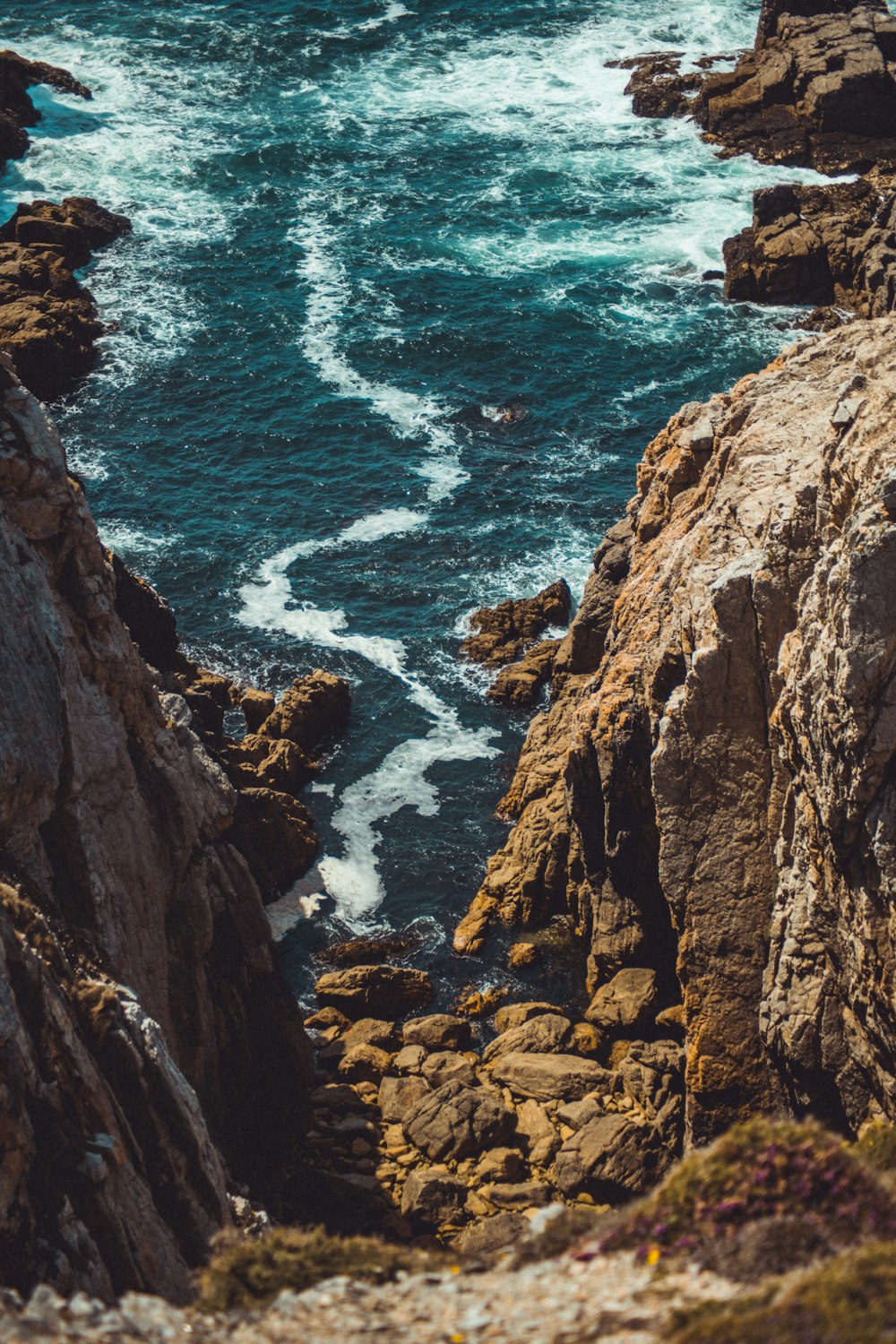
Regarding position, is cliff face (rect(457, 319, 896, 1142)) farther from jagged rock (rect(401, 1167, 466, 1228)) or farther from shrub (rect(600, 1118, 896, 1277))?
shrub (rect(600, 1118, 896, 1277))

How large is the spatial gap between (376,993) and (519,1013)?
447cm

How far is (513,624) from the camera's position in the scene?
57062mm

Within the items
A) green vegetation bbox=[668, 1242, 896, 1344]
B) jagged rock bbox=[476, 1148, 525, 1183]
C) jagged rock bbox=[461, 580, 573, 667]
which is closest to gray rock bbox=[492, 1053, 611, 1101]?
jagged rock bbox=[476, 1148, 525, 1183]

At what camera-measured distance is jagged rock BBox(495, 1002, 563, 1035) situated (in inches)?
1534

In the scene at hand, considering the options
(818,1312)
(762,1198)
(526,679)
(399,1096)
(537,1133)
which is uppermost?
(818,1312)

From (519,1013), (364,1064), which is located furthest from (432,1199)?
(519,1013)

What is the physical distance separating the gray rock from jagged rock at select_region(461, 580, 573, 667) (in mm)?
22431

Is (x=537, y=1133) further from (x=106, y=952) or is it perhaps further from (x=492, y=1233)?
(x=106, y=952)

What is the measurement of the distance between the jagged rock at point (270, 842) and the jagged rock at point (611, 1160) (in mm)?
15977

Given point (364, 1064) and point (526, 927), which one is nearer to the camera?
point (364, 1064)

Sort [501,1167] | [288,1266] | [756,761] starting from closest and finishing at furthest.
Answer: [288,1266] < [756,761] < [501,1167]

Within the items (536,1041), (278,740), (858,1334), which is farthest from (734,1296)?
(278,740)

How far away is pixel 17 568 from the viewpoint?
28.0 m

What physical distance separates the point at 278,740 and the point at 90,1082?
28.2m
